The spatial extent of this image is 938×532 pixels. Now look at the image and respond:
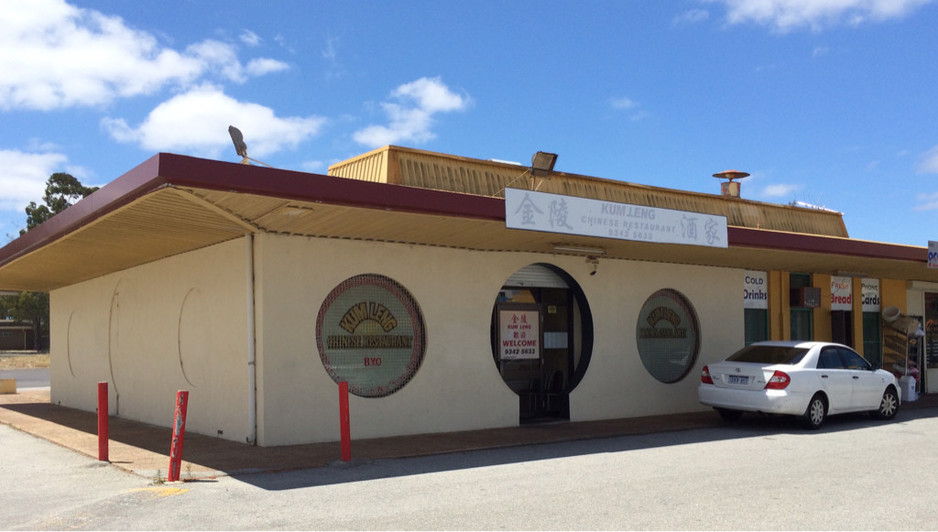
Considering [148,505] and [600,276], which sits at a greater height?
[600,276]

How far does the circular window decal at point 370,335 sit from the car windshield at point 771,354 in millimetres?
5723

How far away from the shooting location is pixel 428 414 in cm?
1287

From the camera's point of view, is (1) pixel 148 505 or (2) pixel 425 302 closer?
(1) pixel 148 505

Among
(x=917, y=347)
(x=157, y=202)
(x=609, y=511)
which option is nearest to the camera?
(x=609, y=511)

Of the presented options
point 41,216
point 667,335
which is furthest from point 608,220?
point 41,216

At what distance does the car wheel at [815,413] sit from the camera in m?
13.5

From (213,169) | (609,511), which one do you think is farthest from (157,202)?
(609,511)

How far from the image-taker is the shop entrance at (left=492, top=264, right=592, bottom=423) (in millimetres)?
14578

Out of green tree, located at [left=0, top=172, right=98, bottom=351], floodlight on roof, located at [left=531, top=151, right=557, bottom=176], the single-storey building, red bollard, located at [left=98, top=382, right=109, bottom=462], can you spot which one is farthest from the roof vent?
green tree, located at [left=0, top=172, right=98, bottom=351]

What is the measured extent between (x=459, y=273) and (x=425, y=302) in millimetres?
842

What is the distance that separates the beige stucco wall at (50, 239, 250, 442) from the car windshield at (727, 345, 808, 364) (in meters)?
8.43

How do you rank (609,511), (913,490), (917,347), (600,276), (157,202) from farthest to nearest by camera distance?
(917,347), (600,276), (157,202), (913,490), (609,511)

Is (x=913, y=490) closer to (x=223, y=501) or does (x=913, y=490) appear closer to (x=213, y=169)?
(x=223, y=501)

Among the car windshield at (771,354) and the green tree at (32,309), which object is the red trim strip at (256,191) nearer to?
the car windshield at (771,354)
